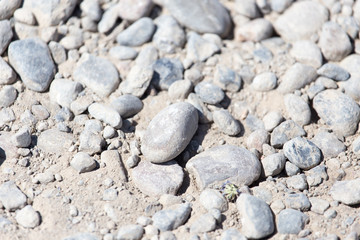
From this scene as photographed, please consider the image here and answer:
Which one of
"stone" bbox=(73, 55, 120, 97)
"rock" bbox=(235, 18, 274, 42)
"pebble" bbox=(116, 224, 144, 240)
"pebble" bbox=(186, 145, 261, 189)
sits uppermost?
"rock" bbox=(235, 18, 274, 42)

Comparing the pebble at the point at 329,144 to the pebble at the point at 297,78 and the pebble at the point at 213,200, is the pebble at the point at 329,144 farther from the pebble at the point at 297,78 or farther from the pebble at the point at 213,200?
the pebble at the point at 213,200

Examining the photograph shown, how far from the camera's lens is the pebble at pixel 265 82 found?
145 inches

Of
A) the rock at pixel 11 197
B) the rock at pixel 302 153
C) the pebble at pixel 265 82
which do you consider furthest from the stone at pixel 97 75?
the rock at pixel 302 153

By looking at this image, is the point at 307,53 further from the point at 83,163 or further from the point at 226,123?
the point at 83,163

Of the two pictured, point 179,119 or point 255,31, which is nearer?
point 179,119

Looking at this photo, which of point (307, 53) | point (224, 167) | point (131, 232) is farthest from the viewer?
point (307, 53)

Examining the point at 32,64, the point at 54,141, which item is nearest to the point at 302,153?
the point at 54,141

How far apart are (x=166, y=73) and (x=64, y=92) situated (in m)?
0.78

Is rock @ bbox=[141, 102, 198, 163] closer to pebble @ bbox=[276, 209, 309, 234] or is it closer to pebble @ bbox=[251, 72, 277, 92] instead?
pebble @ bbox=[251, 72, 277, 92]

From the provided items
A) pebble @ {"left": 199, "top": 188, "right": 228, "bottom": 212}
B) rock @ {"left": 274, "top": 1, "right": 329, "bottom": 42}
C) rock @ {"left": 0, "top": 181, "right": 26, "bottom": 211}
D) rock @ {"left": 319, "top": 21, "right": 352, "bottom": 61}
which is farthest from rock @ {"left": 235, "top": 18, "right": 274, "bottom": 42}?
rock @ {"left": 0, "top": 181, "right": 26, "bottom": 211}

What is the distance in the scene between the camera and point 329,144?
3.40 meters

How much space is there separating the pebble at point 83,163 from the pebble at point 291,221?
1256mm

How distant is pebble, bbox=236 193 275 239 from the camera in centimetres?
287

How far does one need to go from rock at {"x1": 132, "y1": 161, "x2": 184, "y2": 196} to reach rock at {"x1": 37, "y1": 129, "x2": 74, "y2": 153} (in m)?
0.50
